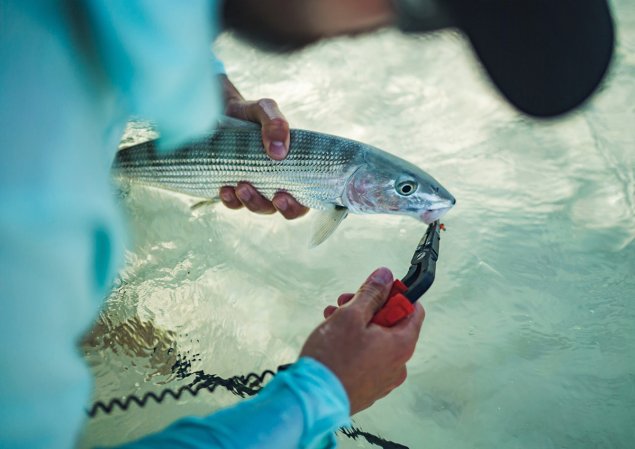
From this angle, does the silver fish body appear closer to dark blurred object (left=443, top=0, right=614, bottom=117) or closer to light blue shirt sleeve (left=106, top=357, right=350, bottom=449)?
dark blurred object (left=443, top=0, right=614, bottom=117)

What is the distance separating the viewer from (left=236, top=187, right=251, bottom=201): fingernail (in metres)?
1.74

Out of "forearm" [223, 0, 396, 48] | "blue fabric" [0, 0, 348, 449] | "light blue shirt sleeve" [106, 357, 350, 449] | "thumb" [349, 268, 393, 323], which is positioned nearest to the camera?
"blue fabric" [0, 0, 348, 449]

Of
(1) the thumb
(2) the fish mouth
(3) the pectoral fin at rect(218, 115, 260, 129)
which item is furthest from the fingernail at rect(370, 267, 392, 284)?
(3) the pectoral fin at rect(218, 115, 260, 129)

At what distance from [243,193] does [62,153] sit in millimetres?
1262

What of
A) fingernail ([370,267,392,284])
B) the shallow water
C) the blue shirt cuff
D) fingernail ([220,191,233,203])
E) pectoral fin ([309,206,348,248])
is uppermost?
the blue shirt cuff

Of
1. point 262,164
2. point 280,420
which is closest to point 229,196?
point 262,164

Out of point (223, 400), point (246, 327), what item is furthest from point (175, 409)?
point (246, 327)

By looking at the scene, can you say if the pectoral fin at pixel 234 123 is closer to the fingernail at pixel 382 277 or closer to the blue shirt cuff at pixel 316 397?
the fingernail at pixel 382 277

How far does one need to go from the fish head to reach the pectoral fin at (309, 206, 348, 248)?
0.07 meters

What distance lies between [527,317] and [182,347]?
4.95ft

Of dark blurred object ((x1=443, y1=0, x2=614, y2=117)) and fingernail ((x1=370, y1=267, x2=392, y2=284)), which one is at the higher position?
dark blurred object ((x1=443, y1=0, x2=614, y2=117))

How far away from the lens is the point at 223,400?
1.68 meters

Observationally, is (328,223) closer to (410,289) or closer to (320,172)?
(320,172)

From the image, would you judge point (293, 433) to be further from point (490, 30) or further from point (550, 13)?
point (550, 13)
